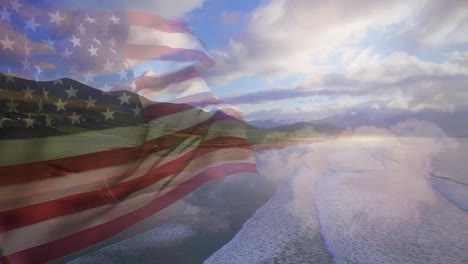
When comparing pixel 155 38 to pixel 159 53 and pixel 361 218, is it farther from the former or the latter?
pixel 361 218

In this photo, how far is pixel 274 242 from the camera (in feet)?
14.6

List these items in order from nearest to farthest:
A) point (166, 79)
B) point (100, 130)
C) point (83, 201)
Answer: point (83, 201) → point (166, 79) → point (100, 130)

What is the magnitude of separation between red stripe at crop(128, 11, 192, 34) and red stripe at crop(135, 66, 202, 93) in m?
0.68

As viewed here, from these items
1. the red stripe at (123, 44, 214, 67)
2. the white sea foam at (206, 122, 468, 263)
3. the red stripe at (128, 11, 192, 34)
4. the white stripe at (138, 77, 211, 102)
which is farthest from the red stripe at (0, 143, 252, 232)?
the red stripe at (128, 11, 192, 34)

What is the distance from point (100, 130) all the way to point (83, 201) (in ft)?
→ 9.93

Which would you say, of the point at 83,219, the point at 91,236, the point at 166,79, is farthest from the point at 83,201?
the point at 166,79

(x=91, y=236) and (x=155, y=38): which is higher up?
(x=155, y=38)

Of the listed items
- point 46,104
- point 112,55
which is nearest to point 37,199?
point 112,55

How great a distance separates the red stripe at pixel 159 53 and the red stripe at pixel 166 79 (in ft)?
0.68

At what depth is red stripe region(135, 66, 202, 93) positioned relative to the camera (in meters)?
5.45

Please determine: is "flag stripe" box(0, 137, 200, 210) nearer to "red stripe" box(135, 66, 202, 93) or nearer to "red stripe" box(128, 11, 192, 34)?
"red stripe" box(135, 66, 202, 93)

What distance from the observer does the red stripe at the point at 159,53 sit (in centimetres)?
525

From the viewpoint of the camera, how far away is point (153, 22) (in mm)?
5242

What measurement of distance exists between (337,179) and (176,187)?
14.1ft
